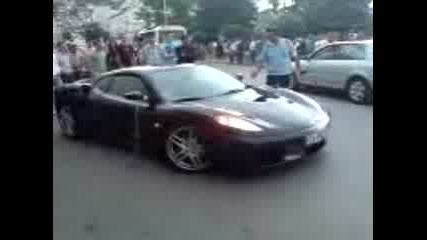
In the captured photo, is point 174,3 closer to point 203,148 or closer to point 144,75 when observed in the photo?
point 144,75

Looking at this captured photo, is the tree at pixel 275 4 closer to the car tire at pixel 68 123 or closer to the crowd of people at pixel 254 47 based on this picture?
the crowd of people at pixel 254 47

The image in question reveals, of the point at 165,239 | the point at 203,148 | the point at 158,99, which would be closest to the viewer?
the point at 165,239

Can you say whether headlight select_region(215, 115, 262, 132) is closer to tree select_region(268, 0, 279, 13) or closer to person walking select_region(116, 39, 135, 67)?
tree select_region(268, 0, 279, 13)

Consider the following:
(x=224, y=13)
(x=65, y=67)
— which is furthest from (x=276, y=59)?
(x=65, y=67)

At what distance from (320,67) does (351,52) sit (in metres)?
0.54

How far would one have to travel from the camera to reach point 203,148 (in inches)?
149

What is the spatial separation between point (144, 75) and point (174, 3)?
2465mm

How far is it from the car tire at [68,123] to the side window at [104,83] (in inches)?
18.6

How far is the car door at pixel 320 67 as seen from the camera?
6.76m

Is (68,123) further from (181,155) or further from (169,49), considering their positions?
(169,49)

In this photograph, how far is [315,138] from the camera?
3840 millimetres

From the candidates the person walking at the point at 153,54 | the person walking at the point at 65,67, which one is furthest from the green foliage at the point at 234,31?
the person walking at the point at 65,67
